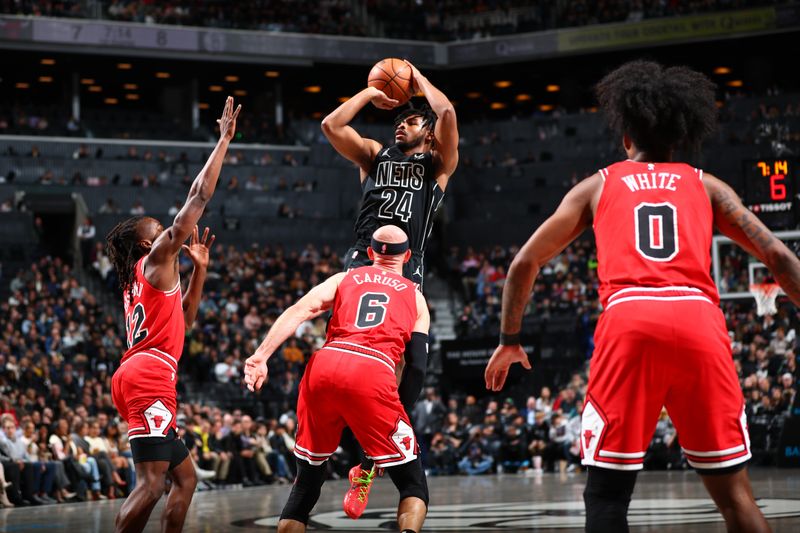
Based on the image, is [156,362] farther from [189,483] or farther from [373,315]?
[373,315]

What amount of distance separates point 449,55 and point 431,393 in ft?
65.5

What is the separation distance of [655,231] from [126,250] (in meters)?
4.15

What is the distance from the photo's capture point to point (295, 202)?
35219 mm

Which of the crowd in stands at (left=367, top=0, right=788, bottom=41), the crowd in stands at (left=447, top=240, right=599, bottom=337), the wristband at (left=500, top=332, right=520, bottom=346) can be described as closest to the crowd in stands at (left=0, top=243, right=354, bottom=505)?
the crowd in stands at (left=447, top=240, right=599, bottom=337)

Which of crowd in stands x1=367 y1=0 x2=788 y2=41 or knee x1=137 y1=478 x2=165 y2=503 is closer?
knee x1=137 y1=478 x2=165 y2=503

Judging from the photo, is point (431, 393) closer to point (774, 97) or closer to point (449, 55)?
point (774, 97)

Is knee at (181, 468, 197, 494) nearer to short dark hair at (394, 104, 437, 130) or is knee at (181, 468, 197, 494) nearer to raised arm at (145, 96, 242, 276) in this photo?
raised arm at (145, 96, 242, 276)

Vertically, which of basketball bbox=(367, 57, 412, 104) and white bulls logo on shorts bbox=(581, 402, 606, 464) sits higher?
basketball bbox=(367, 57, 412, 104)

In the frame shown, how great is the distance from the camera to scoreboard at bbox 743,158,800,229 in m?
18.5

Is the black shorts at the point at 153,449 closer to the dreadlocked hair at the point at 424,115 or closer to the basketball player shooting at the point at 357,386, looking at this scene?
the basketball player shooting at the point at 357,386

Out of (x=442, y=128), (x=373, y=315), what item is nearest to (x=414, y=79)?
(x=442, y=128)

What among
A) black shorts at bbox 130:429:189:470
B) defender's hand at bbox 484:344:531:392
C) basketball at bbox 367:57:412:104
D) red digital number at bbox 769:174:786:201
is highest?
basketball at bbox 367:57:412:104

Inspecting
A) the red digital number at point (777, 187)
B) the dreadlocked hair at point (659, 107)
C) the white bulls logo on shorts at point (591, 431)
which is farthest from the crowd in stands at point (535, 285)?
the white bulls logo on shorts at point (591, 431)

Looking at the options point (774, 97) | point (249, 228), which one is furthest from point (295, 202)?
point (774, 97)
